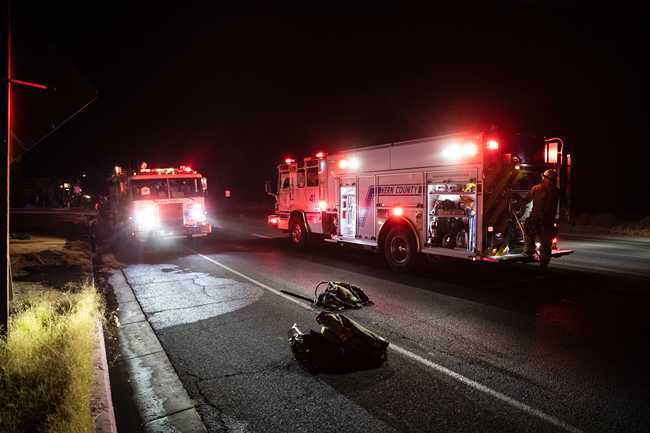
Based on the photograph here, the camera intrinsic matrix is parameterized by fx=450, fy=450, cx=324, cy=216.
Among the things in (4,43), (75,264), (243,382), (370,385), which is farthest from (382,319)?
(75,264)

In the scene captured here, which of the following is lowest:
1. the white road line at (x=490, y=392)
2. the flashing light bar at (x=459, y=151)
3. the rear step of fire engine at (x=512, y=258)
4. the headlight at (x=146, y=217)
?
the white road line at (x=490, y=392)

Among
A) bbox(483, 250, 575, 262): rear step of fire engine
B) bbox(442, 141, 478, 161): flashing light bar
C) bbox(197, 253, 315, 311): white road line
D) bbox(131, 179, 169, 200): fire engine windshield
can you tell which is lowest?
bbox(197, 253, 315, 311): white road line

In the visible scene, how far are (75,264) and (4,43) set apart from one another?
285 inches

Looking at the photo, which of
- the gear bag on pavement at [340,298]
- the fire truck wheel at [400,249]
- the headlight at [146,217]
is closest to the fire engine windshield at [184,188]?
the headlight at [146,217]

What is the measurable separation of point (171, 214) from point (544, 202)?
10529mm

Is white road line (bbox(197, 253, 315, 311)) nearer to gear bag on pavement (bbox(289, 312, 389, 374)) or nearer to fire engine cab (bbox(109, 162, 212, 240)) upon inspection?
gear bag on pavement (bbox(289, 312, 389, 374))

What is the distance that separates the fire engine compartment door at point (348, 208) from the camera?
38.0 ft

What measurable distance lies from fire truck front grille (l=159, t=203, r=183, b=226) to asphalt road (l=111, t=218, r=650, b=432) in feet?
12.8

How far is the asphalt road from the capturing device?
11.8 ft

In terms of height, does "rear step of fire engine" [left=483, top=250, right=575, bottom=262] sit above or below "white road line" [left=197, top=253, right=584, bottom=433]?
above

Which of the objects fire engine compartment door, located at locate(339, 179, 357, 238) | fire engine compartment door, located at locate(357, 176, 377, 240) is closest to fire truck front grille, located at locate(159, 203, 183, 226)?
fire engine compartment door, located at locate(339, 179, 357, 238)

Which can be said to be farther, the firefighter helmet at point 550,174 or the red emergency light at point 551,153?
the red emergency light at point 551,153

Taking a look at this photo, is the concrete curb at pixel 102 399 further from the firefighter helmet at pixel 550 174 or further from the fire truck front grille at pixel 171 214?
the fire truck front grille at pixel 171 214

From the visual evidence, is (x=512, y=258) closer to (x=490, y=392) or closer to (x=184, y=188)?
(x=490, y=392)
